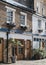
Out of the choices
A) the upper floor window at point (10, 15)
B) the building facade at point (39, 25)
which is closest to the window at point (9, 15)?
the upper floor window at point (10, 15)

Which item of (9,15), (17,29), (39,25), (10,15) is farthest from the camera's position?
(39,25)

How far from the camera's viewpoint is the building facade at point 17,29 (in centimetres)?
2411

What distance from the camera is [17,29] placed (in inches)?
1048

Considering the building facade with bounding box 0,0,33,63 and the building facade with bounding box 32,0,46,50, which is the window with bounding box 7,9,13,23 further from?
the building facade with bounding box 32,0,46,50

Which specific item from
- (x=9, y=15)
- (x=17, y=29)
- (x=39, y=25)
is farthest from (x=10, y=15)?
(x=39, y=25)

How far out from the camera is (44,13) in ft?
115

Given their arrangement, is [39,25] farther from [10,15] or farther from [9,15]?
[9,15]

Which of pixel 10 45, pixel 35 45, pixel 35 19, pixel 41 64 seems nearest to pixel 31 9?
pixel 35 19

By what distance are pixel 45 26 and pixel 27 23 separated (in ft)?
20.4

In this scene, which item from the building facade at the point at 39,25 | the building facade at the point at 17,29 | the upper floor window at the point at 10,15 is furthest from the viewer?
the building facade at the point at 39,25

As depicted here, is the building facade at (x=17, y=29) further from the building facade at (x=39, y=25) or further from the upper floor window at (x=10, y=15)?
the building facade at (x=39, y=25)

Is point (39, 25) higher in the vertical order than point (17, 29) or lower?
higher

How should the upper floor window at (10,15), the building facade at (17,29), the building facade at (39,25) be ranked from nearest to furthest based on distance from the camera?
1. the building facade at (17,29)
2. the upper floor window at (10,15)
3. the building facade at (39,25)

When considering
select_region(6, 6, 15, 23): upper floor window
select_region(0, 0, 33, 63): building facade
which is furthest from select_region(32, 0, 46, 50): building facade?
select_region(6, 6, 15, 23): upper floor window
